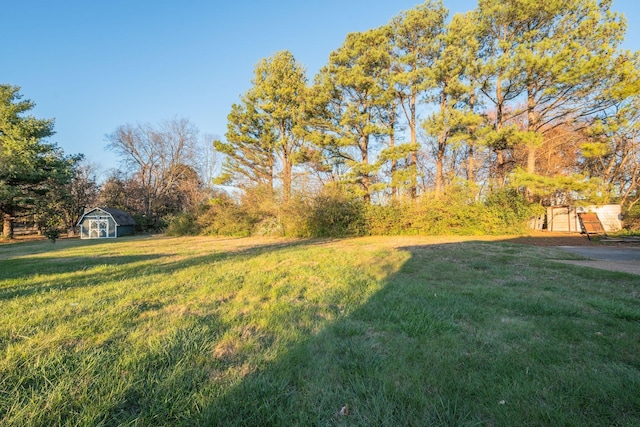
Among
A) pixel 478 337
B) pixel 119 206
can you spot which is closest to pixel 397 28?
pixel 478 337

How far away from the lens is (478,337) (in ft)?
7.34

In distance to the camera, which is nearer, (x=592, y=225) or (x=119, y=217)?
(x=592, y=225)

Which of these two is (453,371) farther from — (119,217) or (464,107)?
(119,217)

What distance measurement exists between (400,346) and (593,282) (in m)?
4.15

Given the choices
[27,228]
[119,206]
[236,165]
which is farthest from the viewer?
[119,206]

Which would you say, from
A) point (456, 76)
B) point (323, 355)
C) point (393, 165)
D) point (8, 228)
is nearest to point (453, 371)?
point (323, 355)

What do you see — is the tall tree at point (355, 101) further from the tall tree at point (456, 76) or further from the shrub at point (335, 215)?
the tall tree at point (456, 76)

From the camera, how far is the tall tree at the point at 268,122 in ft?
65.8

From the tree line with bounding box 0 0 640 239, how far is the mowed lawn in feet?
37.7

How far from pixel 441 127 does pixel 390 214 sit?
18.6ft

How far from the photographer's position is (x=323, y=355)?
78.0 inches

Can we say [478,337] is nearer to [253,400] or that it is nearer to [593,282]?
[253,400]

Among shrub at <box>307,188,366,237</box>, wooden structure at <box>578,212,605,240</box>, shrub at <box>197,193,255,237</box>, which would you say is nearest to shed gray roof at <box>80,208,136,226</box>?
shrub at <box>197,193,255,237</box>

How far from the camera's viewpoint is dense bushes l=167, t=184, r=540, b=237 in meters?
13.6
